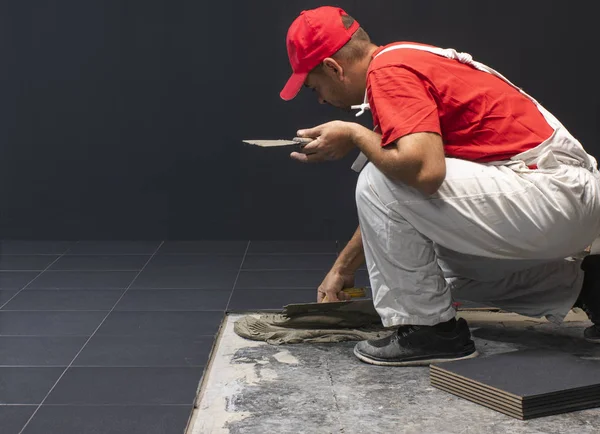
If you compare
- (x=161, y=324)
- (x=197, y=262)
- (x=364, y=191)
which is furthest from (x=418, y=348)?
(x=197, y=262)

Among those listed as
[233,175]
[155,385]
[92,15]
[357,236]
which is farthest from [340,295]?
[92,15]

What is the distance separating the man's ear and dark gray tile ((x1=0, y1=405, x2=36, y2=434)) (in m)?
1.12

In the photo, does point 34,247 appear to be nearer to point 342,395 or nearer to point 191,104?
point 191,104

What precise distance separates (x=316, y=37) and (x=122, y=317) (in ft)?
4.22

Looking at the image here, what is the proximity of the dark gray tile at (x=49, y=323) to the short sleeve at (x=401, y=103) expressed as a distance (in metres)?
1.29

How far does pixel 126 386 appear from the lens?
2533 millimetres

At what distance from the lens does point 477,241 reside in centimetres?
242

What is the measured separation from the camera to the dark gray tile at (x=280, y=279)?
3713 mm

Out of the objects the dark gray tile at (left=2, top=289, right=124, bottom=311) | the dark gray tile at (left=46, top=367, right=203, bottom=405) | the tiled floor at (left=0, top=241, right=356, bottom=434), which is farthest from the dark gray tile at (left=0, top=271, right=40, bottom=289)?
the dark gray tile at (left=46, top=367, right=203, bottom=405)

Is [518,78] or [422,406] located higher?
[518,78]

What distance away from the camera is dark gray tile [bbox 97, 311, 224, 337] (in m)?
3.07

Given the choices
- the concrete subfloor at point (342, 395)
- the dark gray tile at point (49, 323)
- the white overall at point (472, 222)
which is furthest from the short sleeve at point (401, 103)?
the dark gray tile at point (49, 323)

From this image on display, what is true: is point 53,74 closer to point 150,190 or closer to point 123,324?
point 150,190

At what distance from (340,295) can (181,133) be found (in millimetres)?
1960
